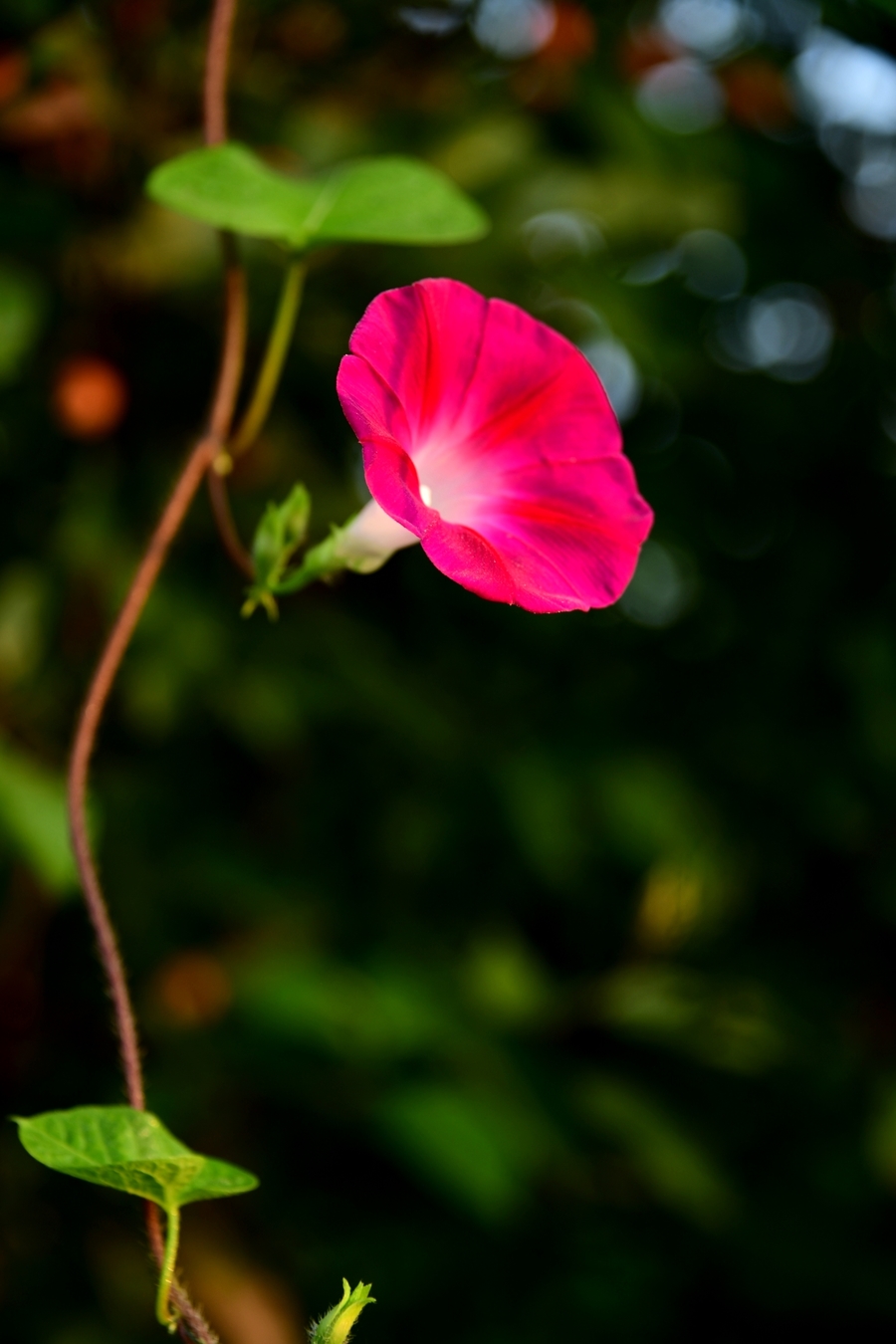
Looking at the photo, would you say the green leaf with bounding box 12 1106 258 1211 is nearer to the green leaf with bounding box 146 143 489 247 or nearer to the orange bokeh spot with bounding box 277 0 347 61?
the green leaf with bounding box 146 143 489 247

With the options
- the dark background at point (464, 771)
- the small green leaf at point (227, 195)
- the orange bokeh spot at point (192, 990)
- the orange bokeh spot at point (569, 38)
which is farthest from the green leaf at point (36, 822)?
the orange bokeh spot at point (569, 38)

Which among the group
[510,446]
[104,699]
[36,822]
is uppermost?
[510,446]

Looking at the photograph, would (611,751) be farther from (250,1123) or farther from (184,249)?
(184,249)

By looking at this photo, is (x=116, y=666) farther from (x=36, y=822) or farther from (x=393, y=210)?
(x=36, y=822)

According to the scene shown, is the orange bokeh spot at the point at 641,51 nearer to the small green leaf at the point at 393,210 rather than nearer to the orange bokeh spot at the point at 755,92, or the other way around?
the orange bokeh spot at the point at 755,92

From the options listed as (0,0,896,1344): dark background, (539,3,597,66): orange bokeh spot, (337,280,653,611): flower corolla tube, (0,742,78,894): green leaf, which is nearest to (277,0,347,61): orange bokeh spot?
(0,0,896,1344): dark background

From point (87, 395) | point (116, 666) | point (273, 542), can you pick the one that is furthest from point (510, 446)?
point (87, 395)
